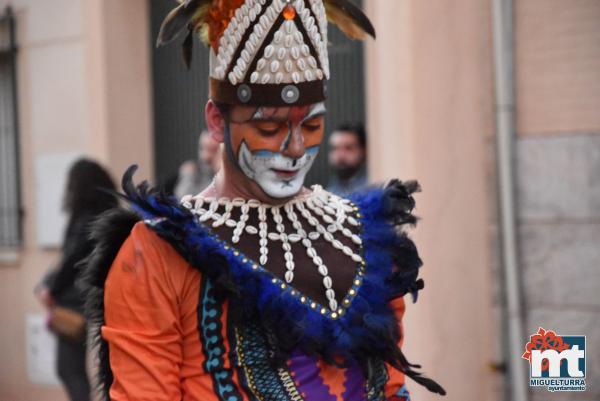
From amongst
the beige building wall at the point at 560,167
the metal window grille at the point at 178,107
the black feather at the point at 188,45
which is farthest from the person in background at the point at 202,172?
the black feather at the point at 188,45

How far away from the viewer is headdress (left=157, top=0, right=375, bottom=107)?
227 centimetres

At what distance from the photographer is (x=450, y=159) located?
537cm

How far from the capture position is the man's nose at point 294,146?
2307 mm

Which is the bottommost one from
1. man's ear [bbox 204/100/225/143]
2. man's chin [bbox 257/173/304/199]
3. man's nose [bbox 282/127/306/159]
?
man's chin [bbox 257/173/304/199]

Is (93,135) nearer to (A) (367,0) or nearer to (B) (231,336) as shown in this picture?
(A) (367,0)

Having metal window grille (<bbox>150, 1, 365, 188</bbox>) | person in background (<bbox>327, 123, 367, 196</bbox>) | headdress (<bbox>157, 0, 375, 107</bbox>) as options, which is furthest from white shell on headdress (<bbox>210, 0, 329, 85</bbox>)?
metal window grille (<bbox>150, 1, 365, 188</bbox>)

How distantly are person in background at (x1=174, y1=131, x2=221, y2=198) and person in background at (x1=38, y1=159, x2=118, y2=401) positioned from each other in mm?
900

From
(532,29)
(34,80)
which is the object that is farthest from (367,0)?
(34,80)

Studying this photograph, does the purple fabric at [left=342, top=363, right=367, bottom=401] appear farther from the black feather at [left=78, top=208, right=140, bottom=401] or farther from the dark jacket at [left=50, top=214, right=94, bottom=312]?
the dark jacket at [left=50, top=214, right=94, bottom=312]

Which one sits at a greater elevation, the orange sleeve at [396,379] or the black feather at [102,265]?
the black feather at [102,265]

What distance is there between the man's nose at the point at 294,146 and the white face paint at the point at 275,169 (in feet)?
0.04

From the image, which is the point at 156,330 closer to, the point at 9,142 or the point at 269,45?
the point at 269,45

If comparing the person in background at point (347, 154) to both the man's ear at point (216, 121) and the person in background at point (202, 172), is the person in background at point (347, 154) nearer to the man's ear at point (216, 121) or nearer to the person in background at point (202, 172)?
the person in background at point (202, 172)

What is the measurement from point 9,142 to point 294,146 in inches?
246
